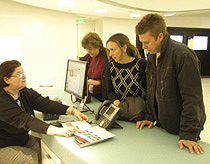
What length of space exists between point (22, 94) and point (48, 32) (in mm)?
4688

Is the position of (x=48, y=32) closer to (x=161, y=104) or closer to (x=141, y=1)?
(x=141, y=1)

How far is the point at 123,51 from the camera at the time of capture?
1734 mm

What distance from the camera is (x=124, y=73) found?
5.50 feet

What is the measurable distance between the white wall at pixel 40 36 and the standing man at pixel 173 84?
11.7ft

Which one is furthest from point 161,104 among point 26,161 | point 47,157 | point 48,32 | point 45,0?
point 48,32

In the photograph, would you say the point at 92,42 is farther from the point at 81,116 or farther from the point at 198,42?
the point at 198,42

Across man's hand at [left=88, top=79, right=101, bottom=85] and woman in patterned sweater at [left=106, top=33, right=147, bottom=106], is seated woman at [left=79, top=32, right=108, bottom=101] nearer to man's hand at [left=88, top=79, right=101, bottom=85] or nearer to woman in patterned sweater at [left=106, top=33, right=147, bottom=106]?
man's hand at [left=88, top=79, right=101, bottom=85]

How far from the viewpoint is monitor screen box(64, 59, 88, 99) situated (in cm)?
176

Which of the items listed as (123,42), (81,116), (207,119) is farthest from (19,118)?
(207,119)

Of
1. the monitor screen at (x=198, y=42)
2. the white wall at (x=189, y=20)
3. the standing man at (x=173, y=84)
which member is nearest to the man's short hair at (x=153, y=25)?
the standing man at (x=173, y=84)

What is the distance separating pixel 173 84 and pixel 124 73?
1.71 feet

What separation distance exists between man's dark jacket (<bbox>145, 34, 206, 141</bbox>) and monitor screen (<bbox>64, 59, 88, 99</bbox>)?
620mm

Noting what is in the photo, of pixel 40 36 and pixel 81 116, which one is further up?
pixel 40 36

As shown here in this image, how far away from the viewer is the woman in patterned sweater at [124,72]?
1651 millimetres
